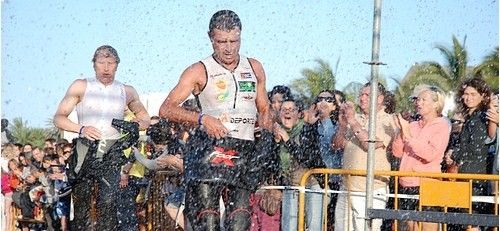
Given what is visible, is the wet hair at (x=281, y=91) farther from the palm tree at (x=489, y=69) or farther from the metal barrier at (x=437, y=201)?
the palm tree at (x=489, y=69)

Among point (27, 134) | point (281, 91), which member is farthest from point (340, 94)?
point (27, 134)

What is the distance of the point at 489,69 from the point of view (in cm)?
700

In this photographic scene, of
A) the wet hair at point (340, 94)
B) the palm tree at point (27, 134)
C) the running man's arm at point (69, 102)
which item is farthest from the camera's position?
the palm tree at point (27, 134)

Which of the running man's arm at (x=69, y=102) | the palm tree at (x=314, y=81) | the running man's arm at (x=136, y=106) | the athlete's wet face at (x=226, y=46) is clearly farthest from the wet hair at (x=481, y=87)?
the running man's arm at (x=69, y=102)

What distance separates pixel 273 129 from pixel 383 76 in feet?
2.07

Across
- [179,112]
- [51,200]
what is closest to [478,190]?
[179,112]

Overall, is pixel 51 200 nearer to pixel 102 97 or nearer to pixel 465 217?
pixel 102 97

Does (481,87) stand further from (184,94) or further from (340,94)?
(184,94)

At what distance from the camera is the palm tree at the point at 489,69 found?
22.3ft

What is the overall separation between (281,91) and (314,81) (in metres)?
0.19

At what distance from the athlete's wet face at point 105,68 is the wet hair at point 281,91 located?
83cm

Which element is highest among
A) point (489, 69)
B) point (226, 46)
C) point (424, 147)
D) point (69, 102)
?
point (489, 69)

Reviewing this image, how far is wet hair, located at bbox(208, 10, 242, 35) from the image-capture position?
6.17 metres

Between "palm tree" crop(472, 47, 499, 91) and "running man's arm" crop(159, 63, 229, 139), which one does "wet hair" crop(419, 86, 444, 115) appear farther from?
"running man's arm" crop(159, 63, 229, 139)
